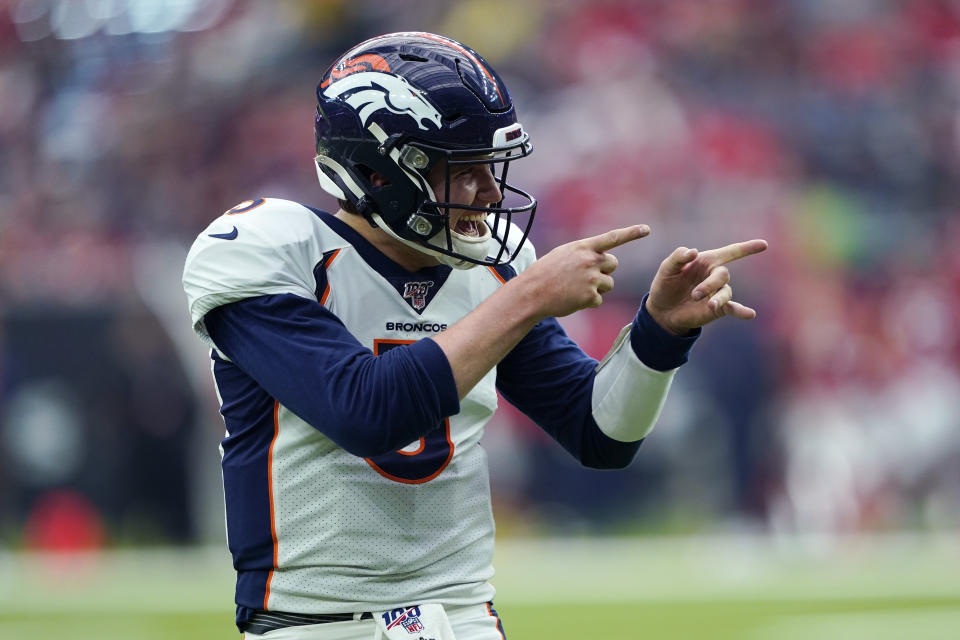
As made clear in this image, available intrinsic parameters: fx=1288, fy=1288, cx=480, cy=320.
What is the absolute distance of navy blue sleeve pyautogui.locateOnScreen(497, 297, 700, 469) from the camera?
2.67 meters

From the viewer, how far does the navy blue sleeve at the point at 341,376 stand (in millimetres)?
2143

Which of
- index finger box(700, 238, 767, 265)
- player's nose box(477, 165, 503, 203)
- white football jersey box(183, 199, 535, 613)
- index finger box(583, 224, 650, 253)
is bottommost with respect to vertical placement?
white football jersey box(183, 199, 535, 613)

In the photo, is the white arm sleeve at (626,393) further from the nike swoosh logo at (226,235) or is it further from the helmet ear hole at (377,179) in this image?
the nike swoosh logo at (226,235)

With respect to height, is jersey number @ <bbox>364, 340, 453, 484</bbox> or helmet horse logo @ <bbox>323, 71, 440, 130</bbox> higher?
helmet horse logo @ <bbox>323, 71, 440, 130</bbox>

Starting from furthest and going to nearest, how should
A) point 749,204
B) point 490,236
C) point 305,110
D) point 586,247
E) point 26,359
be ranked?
point 305,110, point 749,204, point 26,359, point 490,236, point 586,247

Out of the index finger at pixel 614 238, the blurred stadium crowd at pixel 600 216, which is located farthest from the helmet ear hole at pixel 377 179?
the blurred stadium crowd at pixel 600 216

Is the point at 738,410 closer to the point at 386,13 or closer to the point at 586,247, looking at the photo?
the point at 386,13

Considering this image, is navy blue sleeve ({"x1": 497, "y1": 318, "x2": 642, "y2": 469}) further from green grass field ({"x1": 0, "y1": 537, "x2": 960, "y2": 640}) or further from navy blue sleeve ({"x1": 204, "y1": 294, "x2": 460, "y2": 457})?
green grass field ({"x1": 0, "y1": 537, "x2": 960, "y2": 640})

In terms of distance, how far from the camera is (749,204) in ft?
30.2

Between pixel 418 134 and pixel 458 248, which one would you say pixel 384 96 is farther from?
pixel 458 248

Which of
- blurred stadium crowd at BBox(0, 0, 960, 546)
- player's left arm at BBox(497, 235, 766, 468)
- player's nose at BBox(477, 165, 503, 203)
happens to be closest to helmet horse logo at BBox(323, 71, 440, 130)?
player's nose at BBox(477, 165, 503, 203)

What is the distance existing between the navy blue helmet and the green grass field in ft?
12.6

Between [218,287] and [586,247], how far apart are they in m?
0.65

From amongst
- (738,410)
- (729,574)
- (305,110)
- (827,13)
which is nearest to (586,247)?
(729,574)
